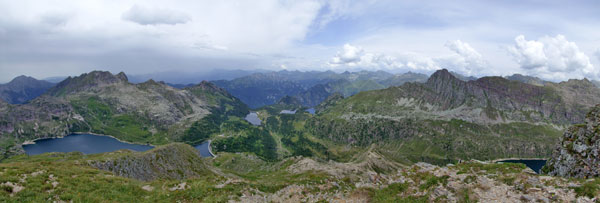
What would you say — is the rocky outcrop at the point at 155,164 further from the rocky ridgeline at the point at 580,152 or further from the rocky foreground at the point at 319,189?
the rocky ridgeline at the point at 580,152

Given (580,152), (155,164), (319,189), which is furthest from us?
(155,164)

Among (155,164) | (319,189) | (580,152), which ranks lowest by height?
(155,164)

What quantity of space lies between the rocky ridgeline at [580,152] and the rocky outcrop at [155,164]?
95.0 metres

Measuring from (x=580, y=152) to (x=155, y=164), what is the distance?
343 feet

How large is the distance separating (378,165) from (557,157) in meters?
145

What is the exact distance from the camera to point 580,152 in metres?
47.4

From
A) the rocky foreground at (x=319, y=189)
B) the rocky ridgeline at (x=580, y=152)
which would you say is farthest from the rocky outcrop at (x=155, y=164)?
the rocky ridgeline at (x=580, y=152)

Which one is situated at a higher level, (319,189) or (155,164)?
(319,189)

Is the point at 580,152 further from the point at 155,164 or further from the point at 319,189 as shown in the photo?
the point at 155,164

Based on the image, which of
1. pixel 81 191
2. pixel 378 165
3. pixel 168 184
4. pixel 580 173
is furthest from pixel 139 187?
pixel 378 165

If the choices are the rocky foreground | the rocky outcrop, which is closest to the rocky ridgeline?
the rocky foreground

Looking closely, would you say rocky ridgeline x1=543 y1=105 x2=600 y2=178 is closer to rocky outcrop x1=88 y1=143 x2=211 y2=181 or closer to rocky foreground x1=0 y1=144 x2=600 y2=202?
rocky foreground x1=0 y1=144 x2=600 y2=202

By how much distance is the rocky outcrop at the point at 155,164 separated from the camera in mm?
58972

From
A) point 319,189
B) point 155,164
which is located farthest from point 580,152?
point 155,164
